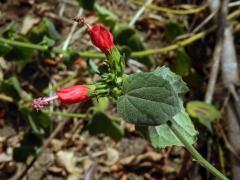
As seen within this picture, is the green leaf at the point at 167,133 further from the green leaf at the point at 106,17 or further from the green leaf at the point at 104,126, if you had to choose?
the green leaf at the point at 106,17

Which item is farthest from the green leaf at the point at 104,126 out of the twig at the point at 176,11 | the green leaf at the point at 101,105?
the twig at the point at 176,11

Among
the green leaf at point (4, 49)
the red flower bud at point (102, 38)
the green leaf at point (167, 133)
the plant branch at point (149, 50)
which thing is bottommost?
the green leaf at point (167, 133)

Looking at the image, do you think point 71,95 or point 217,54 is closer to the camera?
point 71,95

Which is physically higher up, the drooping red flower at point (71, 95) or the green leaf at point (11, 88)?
the drooping red flower at point (71, 95)

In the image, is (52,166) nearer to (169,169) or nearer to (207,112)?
(169,169)

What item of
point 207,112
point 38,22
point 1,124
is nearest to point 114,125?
point 207,112

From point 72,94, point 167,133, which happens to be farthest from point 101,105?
point 72,94

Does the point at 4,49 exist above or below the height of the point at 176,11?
above

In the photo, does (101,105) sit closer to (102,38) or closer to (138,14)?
(138,14)

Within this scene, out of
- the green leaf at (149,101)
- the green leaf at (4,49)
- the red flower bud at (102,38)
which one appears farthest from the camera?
the green leaf at (4,49)
